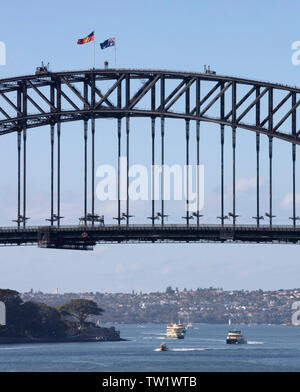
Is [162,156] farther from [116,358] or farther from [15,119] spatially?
[116,358]

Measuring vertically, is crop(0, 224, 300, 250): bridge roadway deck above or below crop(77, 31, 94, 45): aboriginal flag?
below

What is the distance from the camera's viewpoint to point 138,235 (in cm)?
10962

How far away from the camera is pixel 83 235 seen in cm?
11056

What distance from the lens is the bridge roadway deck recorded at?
106 meters

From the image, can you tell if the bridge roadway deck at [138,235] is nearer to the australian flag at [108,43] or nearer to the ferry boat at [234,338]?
the australian flag at [108,43]

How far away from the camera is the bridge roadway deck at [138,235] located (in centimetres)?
10638

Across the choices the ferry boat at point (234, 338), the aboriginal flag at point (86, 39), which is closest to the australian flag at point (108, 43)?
the aboriginal flag at point (86, 39)

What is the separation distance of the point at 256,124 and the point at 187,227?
12.2m

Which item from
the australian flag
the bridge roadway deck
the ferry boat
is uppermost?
the australian flag

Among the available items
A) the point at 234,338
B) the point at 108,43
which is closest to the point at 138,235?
the point at 108,43

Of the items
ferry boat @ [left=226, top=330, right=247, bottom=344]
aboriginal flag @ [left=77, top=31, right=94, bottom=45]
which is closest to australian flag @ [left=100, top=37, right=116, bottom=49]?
aboriginal flag @ [left=77, top=31, right=94, bottom=45]

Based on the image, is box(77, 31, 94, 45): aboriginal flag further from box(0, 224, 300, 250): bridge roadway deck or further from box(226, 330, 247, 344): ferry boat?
box(226, 330, 247, 344): ferry boat

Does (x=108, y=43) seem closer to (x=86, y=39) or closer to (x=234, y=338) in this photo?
(x=86, y=39)

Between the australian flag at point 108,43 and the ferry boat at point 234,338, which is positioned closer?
the australian flag at point 108,43
